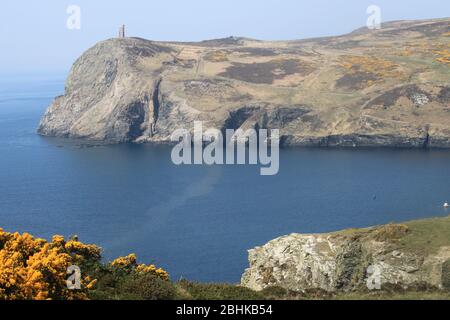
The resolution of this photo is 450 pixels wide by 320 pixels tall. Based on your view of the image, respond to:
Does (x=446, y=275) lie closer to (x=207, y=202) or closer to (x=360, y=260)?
(x=360, y=260)

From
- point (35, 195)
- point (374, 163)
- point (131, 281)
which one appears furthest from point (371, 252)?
point (374, 163)

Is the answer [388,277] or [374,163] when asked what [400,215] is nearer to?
[374,163]

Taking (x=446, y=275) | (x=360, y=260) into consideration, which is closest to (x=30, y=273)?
(x=360, y=260)

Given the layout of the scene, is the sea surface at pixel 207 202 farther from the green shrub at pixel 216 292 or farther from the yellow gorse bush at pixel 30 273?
the yellow gorse bush at pixel 30 273

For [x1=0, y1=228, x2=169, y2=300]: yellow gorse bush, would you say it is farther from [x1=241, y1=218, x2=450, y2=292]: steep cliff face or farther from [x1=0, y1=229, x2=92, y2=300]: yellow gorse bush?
[x1=241, y1=218, x2=450, y2=292]: steep cliff face

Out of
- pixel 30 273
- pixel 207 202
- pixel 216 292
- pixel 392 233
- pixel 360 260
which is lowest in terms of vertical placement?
pixel 207 202

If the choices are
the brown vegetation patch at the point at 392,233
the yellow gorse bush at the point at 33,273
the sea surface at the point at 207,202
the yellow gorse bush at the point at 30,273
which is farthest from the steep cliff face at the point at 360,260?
the sea surface at the point at 207,202

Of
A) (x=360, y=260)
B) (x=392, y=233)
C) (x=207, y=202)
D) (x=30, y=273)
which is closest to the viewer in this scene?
(x=30, y=273)
